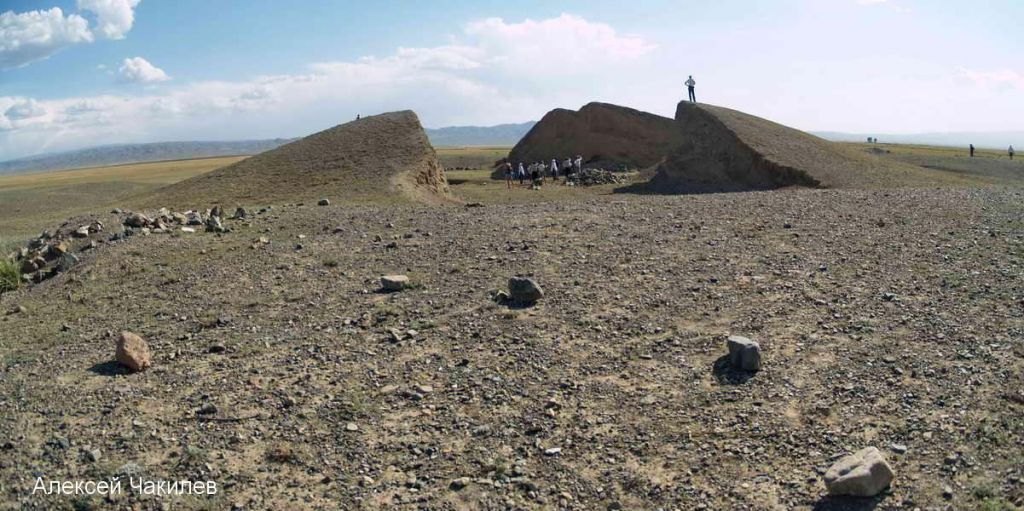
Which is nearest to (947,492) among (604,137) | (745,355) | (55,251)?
(745,355)

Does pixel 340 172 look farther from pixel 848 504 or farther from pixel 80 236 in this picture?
pixel 848 504

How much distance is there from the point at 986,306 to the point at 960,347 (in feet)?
5.12

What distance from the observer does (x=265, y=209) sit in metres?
17.4

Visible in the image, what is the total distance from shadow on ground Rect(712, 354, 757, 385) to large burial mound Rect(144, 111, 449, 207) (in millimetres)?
14820

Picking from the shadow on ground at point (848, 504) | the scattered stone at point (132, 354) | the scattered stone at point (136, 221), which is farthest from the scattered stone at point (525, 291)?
the scattered stone at point (136, 221)

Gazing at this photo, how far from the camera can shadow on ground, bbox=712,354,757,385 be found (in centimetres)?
724

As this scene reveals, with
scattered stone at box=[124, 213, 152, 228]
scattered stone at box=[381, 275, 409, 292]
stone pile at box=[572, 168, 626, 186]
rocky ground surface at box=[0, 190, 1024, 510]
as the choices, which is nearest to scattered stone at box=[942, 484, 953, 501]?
rocky ground surface at box=[0, 190, 1024, 510]

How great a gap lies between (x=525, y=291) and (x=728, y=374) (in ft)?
10.3

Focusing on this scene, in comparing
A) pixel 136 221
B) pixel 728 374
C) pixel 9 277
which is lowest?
pixel 728 374

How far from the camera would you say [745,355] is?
291 inches

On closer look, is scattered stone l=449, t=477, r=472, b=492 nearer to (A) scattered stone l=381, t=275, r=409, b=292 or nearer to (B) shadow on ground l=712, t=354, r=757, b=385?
(B) shadow on ground l=712, t=354, r=757, b=385

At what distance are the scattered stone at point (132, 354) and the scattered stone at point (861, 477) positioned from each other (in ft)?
23.1

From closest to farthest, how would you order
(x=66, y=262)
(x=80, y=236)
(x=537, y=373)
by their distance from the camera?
(x=537, y=373) → (x=66, y=262) → (x=80, y=236)

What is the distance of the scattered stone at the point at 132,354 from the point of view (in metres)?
8.02
